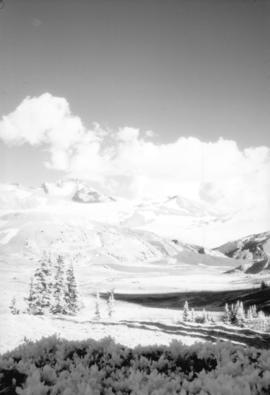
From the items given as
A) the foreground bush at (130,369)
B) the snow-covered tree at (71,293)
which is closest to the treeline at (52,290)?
the snow-covered tree at (71,293)

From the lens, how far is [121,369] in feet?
21.1

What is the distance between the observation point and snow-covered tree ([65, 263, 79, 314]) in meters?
55.5

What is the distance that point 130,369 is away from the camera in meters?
6.10

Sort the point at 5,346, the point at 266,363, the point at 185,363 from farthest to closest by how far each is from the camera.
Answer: the point at 5,346 < the point at 185,363 < the point at 266,363

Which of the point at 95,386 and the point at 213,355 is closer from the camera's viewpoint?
the point at 95,386

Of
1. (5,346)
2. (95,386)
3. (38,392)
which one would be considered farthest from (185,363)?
(5,346)

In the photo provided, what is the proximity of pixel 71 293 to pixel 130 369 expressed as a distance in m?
52.4

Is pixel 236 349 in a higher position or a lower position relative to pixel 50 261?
lower

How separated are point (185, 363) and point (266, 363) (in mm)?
1426

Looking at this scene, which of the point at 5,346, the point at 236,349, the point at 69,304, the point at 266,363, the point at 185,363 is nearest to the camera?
the point at 266,363

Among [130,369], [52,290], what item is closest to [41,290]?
[52,290]

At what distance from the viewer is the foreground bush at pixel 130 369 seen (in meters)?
5.31

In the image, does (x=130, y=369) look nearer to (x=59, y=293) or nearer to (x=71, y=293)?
(x=59, y=293)

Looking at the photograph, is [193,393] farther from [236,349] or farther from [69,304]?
[69,304]
